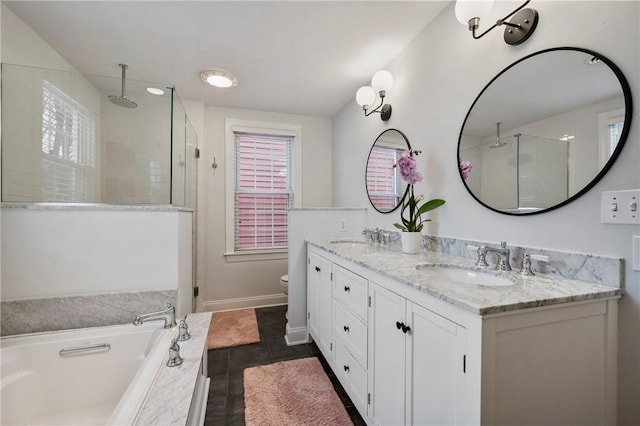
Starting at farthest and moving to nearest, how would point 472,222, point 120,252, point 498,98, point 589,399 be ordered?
point 120,252 < point 472,222 < point 498,98 < point 589,399

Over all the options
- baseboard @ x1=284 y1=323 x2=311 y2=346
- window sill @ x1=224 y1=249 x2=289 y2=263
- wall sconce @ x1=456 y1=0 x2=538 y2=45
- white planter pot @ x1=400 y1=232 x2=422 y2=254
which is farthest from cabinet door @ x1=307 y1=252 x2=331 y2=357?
wall sconce @ x1=456 y1=0 x2=538 y2=45

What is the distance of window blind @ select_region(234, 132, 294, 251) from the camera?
3164mm

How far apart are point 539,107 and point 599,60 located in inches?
8.5

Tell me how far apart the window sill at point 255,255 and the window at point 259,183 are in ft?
0.08

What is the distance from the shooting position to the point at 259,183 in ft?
10.6

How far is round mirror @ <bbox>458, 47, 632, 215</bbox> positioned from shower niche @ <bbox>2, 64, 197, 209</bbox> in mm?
2054

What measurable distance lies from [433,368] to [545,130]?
110 centimetres

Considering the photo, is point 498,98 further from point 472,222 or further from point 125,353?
point 125,353

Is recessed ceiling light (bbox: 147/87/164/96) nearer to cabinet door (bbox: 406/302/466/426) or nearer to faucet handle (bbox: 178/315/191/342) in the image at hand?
faucet handle (bbox: 178/315/191/342)

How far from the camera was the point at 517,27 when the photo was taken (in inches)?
46.3

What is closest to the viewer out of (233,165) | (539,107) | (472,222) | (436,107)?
(539,107)

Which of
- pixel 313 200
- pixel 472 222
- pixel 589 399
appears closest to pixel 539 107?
pixel 472 222

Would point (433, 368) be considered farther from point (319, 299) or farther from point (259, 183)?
point (259, 183)

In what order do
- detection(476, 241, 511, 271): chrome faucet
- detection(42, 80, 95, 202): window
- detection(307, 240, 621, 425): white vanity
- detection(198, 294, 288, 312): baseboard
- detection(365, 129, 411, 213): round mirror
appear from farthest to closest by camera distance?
detection(198, 294, 288, 312): baseboard < detection(365, 129, 411, 213): round mirror < detection(42, 80, 95, 202): window < detection(476, 241, 511, 271): chrome faucet < detection(307, 240, 621, 425): white vanity
